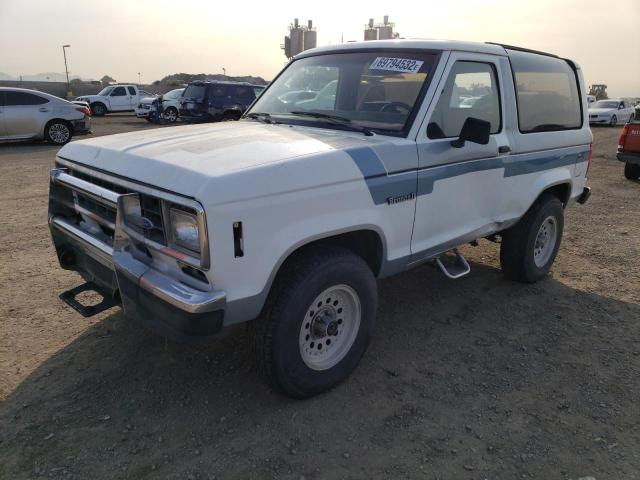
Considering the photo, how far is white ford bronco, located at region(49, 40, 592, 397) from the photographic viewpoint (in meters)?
2.51

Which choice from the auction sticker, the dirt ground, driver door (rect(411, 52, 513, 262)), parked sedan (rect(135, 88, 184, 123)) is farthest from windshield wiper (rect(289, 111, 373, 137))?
parked sedan (rect(135, 88, 184, 123))

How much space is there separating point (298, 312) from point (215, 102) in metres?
15.4

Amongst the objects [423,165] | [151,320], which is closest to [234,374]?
[151,320]

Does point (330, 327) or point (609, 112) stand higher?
point (330, 327)

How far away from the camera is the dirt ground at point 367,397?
105 inches

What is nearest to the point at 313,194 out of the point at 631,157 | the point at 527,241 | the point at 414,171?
the point at 414,171

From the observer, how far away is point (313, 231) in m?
2.73

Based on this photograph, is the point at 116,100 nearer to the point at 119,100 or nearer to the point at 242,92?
the point at 119,100

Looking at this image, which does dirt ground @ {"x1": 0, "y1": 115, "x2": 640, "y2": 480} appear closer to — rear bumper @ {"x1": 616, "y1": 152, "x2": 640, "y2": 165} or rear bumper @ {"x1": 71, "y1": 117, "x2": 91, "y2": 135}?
rear bumper @ {"x1": 616, "y1": 152, "x2": 640, "y2": 165}

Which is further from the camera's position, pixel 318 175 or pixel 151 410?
pixel 151 410

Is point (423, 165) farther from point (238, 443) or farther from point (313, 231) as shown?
point (238, 443)

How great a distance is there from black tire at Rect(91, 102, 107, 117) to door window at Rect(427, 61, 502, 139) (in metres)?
26.7

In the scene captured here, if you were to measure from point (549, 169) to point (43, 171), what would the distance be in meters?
9.65

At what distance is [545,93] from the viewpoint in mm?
4594
